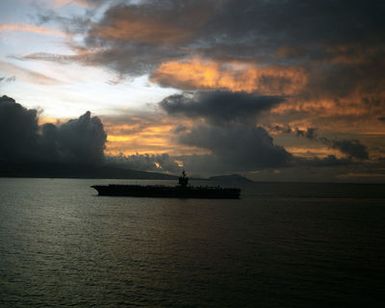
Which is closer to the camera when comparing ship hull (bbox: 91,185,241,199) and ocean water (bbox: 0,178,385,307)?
ocean water (bbox: 0,178,385,307)

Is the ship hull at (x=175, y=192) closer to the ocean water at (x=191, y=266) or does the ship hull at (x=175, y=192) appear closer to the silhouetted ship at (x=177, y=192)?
the silhouetted ship at (x=177, y=192)

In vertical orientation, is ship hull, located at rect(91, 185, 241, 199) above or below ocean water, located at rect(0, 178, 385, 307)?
above

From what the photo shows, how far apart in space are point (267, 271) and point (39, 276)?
21.9 metres

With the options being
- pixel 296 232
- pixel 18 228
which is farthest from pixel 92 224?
pixel 296 232

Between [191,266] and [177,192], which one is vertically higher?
[177,192]

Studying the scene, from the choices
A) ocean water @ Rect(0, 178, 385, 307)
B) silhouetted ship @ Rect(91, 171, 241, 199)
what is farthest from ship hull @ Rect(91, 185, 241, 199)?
ocean water @ Rect(0, 178, 385, 307)

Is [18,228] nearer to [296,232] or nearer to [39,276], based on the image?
[39,276]

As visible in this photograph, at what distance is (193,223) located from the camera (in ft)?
252

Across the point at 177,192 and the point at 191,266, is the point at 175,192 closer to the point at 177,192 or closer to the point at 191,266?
the point at 177,192

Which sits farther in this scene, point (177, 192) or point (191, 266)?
point (177, 192)

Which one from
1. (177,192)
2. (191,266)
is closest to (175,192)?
(177,192)

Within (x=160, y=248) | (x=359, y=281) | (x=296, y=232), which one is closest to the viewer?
(x=359, y=281)

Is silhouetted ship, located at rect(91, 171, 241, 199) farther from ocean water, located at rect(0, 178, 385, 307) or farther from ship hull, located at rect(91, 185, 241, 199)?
ocean water, located at rect(0, 178, 385, 307)

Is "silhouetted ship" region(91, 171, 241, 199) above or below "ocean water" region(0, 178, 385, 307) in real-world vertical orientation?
above
